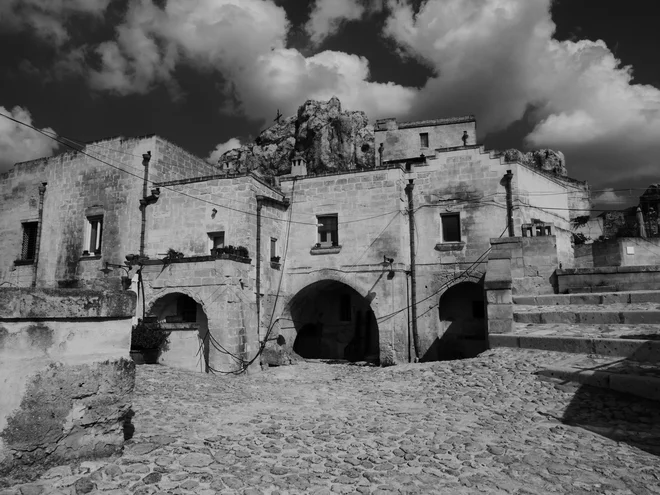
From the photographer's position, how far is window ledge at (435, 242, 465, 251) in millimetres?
18344

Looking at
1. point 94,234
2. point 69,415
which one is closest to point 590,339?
point 69,415

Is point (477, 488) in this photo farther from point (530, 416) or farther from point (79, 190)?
point (79, 190)

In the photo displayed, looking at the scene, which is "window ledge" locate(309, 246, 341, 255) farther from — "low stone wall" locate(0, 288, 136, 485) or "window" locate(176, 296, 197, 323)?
"low stone wall" locate(0, 288, 136, 485)

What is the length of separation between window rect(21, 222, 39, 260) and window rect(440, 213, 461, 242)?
19038mm

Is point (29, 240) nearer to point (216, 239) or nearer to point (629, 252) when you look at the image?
point (216, 239)

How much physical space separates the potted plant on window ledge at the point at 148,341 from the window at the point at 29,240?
34.2 feet

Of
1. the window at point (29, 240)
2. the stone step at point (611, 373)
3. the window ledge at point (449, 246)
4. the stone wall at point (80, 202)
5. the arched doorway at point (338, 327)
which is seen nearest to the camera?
the stone step at point (611, 373)

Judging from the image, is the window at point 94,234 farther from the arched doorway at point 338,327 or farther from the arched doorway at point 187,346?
the arched doorway at point 338,327

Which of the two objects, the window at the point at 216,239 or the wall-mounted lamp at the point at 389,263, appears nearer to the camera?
the window at the point at 216,239

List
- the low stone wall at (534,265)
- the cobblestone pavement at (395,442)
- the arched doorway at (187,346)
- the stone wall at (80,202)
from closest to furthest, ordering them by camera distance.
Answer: the cobblestone pavement at (395,442), the low stone wall at (534,265), the arched doorway at (187,346), the stone wall at (80,202)

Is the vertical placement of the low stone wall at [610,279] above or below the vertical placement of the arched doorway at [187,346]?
above

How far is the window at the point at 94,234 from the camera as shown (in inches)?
780

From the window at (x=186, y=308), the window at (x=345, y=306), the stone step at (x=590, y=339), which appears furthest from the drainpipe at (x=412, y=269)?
the window at (x=186, y=308)

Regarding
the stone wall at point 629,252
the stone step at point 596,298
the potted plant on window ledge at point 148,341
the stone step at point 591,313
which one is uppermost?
the stone wall at point 629,252
